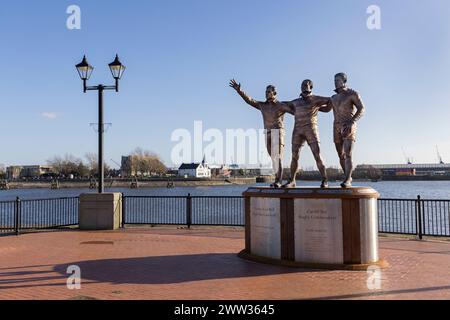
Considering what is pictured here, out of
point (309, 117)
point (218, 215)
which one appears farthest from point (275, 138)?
point (218, 215)

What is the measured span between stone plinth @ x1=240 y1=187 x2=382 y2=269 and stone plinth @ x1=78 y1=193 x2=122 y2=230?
8060 millimetres

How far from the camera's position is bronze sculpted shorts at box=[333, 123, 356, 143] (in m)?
9.68

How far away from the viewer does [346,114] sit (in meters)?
9.73

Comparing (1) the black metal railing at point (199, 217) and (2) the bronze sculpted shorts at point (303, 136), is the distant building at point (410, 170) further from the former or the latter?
(2) the bronze sculpted shorts at point (303, 136)

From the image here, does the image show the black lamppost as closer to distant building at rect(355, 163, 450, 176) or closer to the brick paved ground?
the brick paved ground

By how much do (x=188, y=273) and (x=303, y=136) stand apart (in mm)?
4219

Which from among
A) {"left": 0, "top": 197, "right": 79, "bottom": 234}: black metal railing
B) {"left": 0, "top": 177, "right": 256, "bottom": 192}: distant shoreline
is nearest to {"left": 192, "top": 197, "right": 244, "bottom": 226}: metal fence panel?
{"left": 0, "top": 197, "right": 79, "bottom": 234}: black metal railing

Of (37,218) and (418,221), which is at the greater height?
(418,221)

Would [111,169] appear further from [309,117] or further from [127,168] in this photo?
[309,117]

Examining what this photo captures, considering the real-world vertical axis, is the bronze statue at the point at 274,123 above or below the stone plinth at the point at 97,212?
above

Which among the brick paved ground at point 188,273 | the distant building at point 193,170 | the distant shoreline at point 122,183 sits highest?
the distant building at point 193,170

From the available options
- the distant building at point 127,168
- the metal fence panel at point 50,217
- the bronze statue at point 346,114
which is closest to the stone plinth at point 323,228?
the bronze statue at point 346,114

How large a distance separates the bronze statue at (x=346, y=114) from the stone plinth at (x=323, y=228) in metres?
0.68

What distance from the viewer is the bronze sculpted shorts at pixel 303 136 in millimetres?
10195
